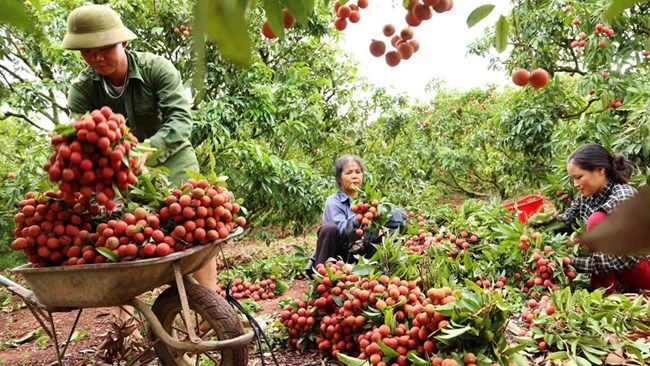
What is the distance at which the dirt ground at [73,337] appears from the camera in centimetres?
297

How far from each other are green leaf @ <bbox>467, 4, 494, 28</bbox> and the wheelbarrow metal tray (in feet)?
4.73

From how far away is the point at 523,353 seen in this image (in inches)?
92.4

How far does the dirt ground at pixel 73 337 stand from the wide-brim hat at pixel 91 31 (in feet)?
4.50

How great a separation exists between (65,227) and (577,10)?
12.7 feet

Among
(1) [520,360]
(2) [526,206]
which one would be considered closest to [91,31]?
(1) [520,360]

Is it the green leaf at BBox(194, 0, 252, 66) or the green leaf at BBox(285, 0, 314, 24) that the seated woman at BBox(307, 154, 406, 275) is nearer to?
the green leaf at BBox(285, 0, 314, 24)

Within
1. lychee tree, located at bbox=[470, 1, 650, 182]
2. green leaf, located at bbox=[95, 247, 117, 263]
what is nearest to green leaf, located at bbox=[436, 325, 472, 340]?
green leaf, located at bbox=[95, 247, 117, 263]

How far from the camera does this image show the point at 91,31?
2.32 meters

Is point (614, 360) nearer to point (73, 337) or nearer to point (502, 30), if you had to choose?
point (502, 30)

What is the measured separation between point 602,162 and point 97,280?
272 centimetres

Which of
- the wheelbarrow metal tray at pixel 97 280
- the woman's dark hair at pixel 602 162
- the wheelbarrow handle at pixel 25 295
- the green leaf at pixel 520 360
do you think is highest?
the woman's dark hair at pixel 602 162

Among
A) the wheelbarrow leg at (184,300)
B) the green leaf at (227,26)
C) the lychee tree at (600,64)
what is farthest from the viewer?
the lychee tree at (600,64)

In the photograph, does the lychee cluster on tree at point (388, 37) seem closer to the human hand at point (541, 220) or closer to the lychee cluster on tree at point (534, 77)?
the lychee cluster on tree at point (534, 77)

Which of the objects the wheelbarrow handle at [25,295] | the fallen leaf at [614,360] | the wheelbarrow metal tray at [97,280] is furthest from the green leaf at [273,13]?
the fallen leaf at [614,360]
